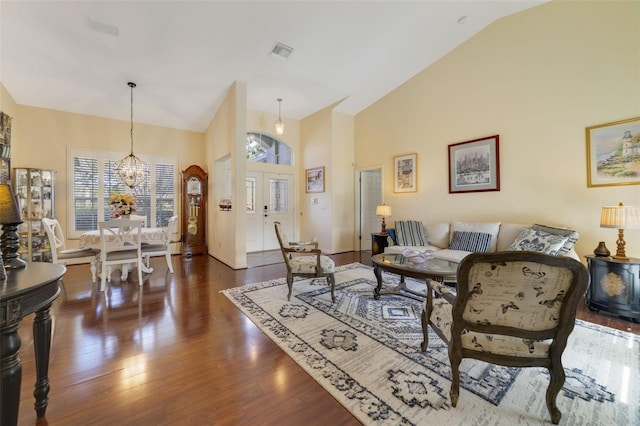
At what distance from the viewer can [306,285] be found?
12.7ft

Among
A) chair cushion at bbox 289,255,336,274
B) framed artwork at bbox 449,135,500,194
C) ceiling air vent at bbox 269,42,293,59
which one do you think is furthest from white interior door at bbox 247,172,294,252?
framed artwork at bbox 449,135,500,194

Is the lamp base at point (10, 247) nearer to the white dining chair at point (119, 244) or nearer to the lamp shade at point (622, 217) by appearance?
the white dining chair at point (119, 244)

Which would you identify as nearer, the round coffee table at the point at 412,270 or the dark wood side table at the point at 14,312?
the dark wood side table at the point at 14,312

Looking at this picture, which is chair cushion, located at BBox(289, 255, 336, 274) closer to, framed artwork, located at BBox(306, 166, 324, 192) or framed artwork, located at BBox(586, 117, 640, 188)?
framed artwork, located at BBox(306, 166, 324, 192)

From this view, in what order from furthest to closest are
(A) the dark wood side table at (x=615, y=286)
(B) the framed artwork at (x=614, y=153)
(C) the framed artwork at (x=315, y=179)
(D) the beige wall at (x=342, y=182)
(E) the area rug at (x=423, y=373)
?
(C) the framed artwork at (x=315, y=179) < (D) the beige wall at (x=342, y=182) < (B) the framed artwork at (x=614, y=153) < (A) the dark wood side table at (x=615, y=286) < (E) the area rug at (x=423, y=373)

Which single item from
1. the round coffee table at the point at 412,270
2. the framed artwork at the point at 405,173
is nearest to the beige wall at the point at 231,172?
the round coffee table at the point at 412,270

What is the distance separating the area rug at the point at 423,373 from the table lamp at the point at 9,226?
5.85ft

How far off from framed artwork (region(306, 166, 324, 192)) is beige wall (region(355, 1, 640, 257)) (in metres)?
2.14

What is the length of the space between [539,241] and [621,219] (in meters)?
0.73

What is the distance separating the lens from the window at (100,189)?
5.24 meters

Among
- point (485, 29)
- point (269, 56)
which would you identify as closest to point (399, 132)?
point (485, 29)

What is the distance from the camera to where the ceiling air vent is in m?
3.96

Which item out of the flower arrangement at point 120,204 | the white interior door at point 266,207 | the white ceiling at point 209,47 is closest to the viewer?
the white ceiling at point 209,47

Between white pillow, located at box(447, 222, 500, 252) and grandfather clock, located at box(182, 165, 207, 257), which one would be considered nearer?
white pillow, located at box(447, 222, 500, 252)
